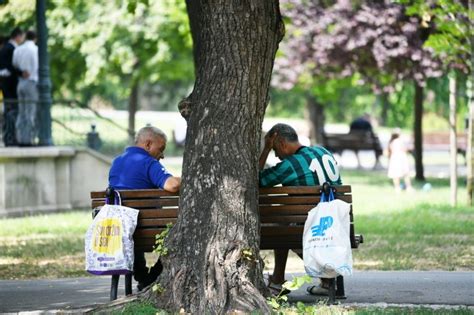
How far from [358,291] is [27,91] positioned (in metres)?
11.1

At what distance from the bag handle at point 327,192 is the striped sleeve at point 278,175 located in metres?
0.57

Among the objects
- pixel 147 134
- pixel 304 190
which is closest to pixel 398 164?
pixel 147 134

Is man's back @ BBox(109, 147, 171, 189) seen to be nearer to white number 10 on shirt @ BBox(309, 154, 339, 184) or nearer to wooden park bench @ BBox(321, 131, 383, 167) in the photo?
white number 10 on shirt @ BBox(309, 154, 339, 184)

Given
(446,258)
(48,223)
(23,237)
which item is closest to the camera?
(446,258)

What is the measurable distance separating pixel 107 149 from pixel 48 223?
5.99m

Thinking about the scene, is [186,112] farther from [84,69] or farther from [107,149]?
[84,69]

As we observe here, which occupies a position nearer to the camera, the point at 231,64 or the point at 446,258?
the point at 231,64

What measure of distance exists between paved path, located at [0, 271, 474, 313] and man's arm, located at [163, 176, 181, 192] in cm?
117

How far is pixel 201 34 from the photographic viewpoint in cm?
826

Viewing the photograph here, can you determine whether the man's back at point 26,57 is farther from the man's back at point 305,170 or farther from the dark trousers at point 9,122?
the man's back at point 305,170

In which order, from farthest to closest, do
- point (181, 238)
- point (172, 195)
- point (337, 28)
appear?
point (337, 28) → point (172, 195) → point (181, 238)

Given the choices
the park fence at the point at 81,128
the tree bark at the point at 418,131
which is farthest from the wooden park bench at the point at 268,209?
the tree bark at the point at 418,131

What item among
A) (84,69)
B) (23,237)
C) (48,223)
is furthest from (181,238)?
(84,69)

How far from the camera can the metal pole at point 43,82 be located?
18.9 metres
